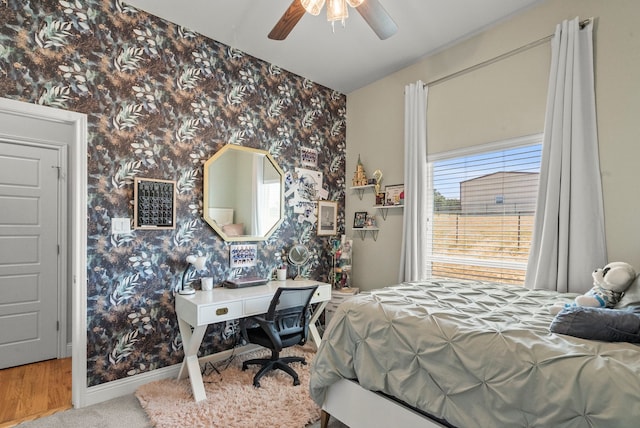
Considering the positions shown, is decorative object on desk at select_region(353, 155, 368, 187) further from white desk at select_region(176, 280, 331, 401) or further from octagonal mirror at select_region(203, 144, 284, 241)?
white desk at select_region(176, 280, 331, 401)

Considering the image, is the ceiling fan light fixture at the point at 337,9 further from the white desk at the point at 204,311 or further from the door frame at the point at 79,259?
the white desk at the point at 204,311

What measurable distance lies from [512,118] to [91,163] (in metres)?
3.22

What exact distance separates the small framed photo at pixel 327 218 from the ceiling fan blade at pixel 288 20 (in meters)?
1.95

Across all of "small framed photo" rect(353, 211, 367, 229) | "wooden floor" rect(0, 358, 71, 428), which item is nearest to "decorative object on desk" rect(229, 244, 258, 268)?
"small framed photo" rect(353, 211, 367, 229)

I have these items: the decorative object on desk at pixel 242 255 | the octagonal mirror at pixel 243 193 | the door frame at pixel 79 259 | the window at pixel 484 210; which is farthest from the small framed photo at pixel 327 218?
the door frame at pixel 79 259

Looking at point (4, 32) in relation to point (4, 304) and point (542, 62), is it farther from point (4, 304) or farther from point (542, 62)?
point (542, 62)

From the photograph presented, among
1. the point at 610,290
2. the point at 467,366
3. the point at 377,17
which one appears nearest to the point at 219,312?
the point at 467,366

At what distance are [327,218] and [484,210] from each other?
170 centimetres

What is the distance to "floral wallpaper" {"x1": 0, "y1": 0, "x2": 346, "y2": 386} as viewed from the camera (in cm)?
217

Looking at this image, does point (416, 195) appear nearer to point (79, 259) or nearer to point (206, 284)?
point (206, 284)

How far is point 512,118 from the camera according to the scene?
8.48 ft

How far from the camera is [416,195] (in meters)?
3.15

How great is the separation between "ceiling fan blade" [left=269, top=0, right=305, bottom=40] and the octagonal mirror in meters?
1.16

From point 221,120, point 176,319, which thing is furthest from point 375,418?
point 221,120
